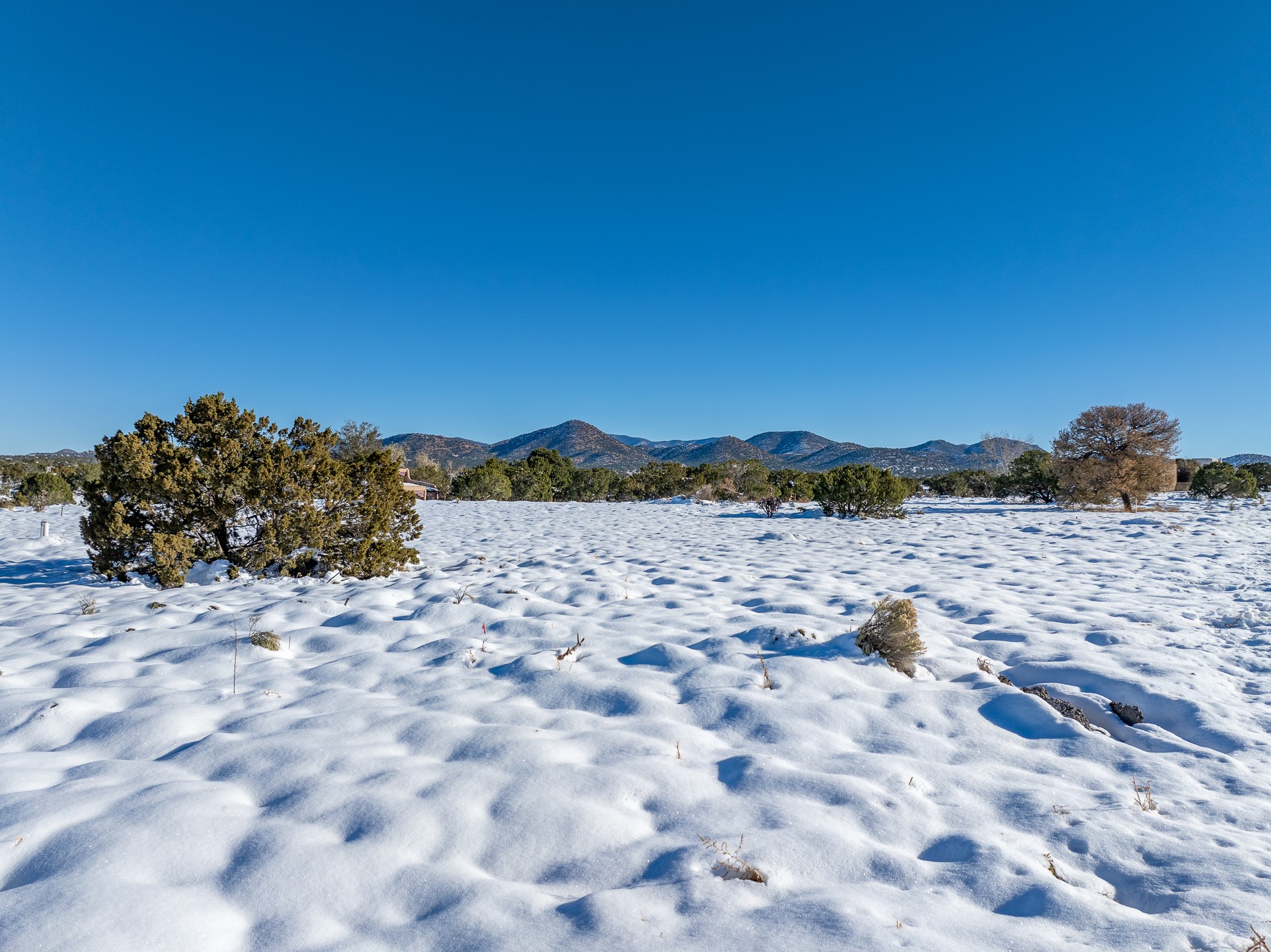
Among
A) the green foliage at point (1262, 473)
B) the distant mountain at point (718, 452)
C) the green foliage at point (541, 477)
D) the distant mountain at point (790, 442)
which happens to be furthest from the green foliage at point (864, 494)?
the distant mountain at point (790, 442)

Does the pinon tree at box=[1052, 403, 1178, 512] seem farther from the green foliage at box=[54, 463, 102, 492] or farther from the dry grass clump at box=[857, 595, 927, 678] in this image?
the green foliage at box=[54, 463, 102, 492]

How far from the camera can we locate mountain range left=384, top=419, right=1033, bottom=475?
235 ft

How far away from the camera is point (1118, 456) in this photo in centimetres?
1568

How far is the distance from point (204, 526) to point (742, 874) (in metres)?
6.26

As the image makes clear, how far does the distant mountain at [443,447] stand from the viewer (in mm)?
75188

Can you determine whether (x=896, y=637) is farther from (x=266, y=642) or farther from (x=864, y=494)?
(x=864, y=494)

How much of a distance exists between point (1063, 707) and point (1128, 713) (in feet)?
1.03

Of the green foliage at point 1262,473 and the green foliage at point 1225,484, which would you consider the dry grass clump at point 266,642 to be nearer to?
the green foliage at point 1225,484

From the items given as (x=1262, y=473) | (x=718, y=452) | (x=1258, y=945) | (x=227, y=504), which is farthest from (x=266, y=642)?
(x=718, y=452)

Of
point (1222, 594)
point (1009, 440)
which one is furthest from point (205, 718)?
point (1009, 440)

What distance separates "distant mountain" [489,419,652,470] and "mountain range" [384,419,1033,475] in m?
0.11

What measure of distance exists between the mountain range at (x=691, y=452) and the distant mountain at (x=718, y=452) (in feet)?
0.63

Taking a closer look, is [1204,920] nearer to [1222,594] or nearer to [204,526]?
[1222,594]

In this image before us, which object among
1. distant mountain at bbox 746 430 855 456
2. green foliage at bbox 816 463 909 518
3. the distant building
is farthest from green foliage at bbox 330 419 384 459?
distant mountain at bbox 746 430 855 456
